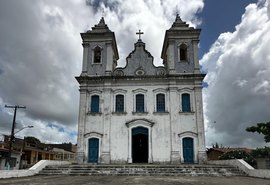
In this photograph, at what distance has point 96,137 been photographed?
19109mm

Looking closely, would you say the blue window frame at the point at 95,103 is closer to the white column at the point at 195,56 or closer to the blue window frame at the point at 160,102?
the blue window frame at the point at 160,102

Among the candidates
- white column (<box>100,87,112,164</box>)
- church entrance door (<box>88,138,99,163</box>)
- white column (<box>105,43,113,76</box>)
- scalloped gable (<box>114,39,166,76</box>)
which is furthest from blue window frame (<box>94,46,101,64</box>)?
church entrance door (<box>88,138,99,163</box>)

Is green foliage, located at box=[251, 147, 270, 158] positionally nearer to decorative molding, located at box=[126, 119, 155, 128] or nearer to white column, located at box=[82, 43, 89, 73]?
decorative molding, located at box=[126, 119, 155, 128]

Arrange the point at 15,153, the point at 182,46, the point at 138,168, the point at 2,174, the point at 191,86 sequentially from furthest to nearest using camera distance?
the point at 15,153 < the point at 182,46 < the point at 191,86 < the point at 138,168 < the point at 2,174

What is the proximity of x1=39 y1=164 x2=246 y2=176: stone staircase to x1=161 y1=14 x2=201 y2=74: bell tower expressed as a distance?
8.06m

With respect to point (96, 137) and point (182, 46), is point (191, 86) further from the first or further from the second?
point (96, 137)

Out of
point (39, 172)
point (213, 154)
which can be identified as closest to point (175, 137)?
point (39, 172)

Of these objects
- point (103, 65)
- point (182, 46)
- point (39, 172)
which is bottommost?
point (39, 172)

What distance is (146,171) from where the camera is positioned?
1420 centimetres

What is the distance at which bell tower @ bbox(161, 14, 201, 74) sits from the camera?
20547 mm

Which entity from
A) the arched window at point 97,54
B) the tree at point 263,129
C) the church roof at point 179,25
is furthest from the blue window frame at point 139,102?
the tree at point 263,129

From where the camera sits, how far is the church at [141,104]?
18750 millimetres

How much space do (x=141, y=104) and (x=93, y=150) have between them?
4689 mm

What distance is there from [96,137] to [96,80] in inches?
166
